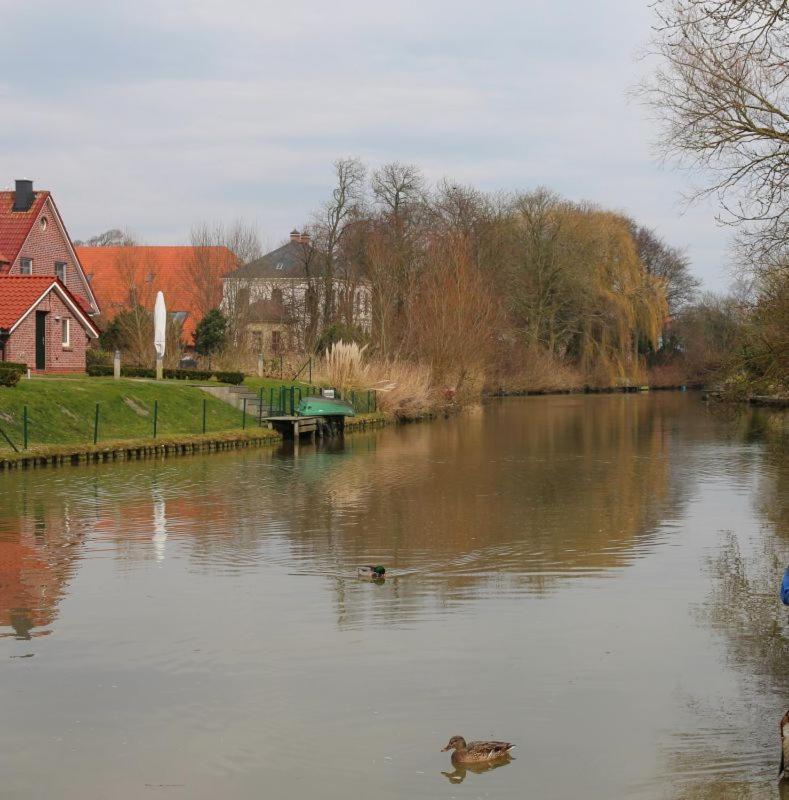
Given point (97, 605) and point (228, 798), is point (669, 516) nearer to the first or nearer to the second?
point (97, 605)

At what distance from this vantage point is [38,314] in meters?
40.9

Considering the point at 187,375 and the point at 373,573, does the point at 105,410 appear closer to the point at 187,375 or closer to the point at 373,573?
the point at 187,375

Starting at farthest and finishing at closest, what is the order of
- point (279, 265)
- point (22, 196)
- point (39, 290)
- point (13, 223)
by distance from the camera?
1. point (279, 265)
2. point (22, 196)
3. point (13, 223)
4. point (39, 290)

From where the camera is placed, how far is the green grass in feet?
93.0

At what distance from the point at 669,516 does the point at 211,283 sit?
52094 mm

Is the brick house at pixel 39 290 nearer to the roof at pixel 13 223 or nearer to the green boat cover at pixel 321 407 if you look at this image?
the roof at pixel 13 223

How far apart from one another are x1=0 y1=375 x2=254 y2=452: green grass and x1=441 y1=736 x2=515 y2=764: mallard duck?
63.5ft

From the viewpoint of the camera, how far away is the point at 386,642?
10617mm

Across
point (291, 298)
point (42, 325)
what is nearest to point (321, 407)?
point (42, 325)

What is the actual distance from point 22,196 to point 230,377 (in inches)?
618

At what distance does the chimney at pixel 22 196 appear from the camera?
164 ft

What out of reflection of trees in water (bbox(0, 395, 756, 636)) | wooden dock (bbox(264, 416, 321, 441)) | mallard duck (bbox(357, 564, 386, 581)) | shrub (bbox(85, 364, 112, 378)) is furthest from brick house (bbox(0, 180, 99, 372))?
mallard duck (bbox(357, 564, 386, 581))

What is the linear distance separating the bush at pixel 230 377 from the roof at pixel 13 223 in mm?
11456

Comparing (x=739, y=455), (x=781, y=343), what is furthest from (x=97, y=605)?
(x=739, y=455)
